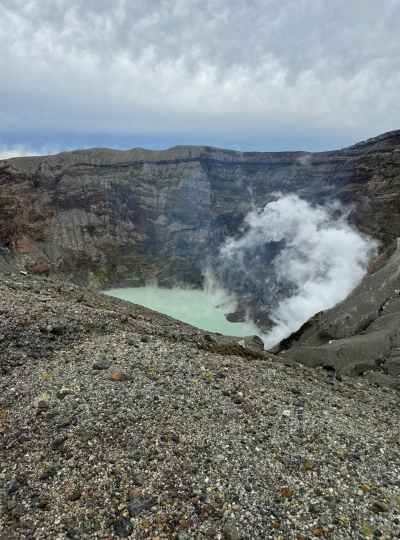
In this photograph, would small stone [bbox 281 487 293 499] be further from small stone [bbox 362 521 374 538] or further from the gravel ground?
small stone [bbox 362 521 374 538]

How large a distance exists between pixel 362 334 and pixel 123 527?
1259cm

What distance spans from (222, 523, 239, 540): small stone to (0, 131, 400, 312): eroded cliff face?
31922 mm

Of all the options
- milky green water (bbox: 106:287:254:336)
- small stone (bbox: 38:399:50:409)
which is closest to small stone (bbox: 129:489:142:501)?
small stone (bbox: 38:399:50:409)

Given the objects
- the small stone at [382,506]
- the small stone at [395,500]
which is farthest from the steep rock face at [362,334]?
the small stone at [382,506]

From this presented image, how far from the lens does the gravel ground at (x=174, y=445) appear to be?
344cm

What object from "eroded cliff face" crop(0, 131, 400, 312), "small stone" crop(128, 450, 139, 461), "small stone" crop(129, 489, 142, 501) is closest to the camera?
"small stone" crop(129, 489, 142, 501)

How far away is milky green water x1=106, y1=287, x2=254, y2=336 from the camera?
993 inches

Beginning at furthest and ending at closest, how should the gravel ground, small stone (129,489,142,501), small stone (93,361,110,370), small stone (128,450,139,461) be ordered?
small stone (93,361,110,370) < small stone (128,450,139,461) < small stone (129,489,142,501) < the gravel ground

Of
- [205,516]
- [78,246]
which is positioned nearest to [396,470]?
[205,516]

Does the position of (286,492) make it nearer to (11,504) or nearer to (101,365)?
(11,504)

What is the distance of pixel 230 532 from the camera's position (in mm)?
3285

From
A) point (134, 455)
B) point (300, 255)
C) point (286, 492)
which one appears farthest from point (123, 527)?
point (300, 255)

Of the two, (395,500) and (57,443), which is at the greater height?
(57,443)

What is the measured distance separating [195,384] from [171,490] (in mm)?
2174
